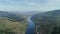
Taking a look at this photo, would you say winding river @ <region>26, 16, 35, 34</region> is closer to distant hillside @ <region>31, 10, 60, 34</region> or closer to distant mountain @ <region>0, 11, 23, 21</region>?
distant hillside @ <region>31, 10, 60, 34</region>

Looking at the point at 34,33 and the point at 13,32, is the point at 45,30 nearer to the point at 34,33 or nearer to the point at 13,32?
the point at 34,33

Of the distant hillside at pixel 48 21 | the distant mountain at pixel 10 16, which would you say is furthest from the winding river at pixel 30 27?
the distant mountain at pixel 10 16

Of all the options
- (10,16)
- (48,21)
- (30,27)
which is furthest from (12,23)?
(48,21)

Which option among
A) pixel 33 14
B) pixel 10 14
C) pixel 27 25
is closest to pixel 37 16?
pixel 33 14

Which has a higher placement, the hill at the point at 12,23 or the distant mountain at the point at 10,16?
the distant mountain at the point at 10,16

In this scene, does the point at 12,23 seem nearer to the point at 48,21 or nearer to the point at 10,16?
the point at 10,16

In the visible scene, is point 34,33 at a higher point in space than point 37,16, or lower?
lower

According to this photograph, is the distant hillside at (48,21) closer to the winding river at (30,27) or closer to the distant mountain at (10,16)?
the winding river at (30,27)

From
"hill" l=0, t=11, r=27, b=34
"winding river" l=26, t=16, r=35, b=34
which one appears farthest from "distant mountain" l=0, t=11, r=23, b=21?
"winding river" l=26, t=16, r=35, b=34
